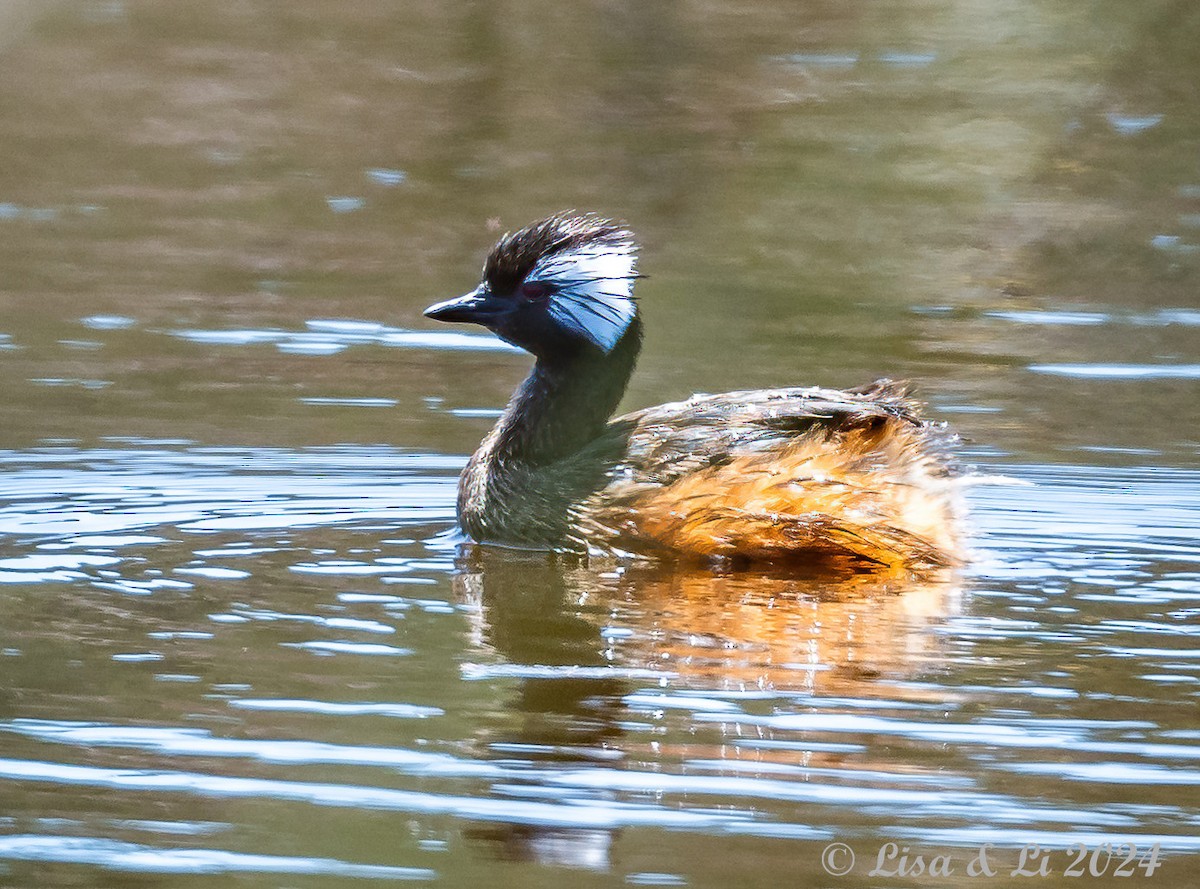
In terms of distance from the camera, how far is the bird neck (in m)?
8.70

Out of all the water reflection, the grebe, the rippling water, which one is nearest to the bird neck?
the grebe

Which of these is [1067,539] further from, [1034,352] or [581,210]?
[581,210]

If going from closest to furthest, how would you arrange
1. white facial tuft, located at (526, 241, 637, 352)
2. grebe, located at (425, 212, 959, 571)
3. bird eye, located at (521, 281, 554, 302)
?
grebe, located at (425, 212, 959, 571) < white facial tuft, located at (526, 241, 637, 352) < bird eye, located at (521, 281, 554, 302)

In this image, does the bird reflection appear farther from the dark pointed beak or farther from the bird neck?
the dark pointed beak

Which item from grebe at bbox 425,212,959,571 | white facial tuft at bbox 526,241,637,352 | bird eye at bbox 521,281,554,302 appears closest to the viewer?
grebe at bbox 425,212,959,571

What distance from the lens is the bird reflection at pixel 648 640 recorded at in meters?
5.82

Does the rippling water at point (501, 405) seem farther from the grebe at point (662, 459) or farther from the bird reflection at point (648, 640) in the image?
the grebe at point (662, 459)

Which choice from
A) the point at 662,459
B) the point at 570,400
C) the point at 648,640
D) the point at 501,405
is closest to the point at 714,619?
the point at 648,640

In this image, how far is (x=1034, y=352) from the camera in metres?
11.2

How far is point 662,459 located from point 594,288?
3.66 feet

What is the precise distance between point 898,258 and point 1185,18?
179 inches

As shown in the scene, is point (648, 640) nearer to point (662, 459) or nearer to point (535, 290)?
point (662, 459)

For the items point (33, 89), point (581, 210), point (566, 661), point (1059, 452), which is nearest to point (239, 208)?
point (581, 210)

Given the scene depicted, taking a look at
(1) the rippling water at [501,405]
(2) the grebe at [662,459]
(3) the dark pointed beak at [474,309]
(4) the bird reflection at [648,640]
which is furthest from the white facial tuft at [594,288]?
(4) the bird reflection at [648,640]
